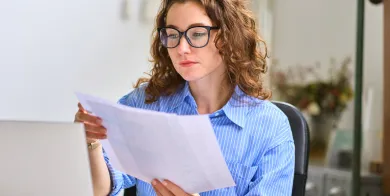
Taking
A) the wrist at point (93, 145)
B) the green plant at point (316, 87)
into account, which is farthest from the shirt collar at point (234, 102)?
the green plant at point (316, 87)

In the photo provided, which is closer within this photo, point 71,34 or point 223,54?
point 223,54

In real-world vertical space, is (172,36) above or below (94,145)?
above

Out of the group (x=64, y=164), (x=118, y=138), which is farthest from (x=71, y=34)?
(x=64, y=164)

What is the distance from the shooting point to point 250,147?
3.91 ft

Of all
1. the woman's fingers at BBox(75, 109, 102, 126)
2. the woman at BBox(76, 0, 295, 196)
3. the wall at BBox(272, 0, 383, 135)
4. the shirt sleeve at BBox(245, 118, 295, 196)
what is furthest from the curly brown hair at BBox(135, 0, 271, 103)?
the wall at BBox(272, 0, 383, 135)

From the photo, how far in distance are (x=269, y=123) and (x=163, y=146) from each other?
1.22 ft

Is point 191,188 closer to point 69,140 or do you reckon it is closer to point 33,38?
point 69,140

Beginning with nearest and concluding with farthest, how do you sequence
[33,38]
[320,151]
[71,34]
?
[33,38] → [71,34] → [320,151]

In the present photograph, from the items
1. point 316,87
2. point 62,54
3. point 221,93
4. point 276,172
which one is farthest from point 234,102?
point 316,87

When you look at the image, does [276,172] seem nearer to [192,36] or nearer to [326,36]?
[192,36]

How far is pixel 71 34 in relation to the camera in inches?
64.7

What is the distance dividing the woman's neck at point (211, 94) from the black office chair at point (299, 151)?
0.17 metres

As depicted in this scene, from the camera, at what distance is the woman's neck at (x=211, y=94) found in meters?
1.23

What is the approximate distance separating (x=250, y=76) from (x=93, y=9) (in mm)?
708
